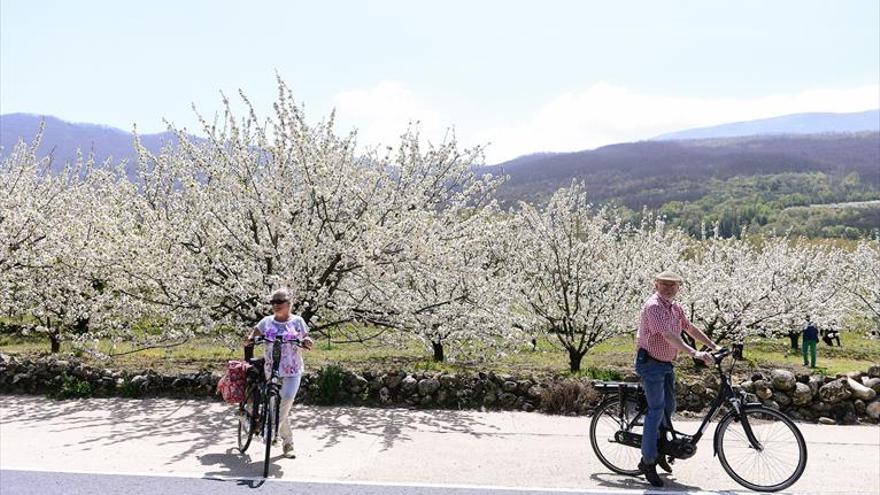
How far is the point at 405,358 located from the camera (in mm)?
17250

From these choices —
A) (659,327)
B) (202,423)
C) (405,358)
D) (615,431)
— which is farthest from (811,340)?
(202,423)

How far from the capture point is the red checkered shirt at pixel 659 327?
252 inches

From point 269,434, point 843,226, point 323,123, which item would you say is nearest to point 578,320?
point 323,123

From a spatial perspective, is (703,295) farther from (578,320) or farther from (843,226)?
(843,226)

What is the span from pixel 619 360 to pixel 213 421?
11.6m

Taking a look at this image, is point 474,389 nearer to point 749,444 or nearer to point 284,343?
point 284,343

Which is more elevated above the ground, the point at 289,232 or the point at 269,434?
the point at 289,232

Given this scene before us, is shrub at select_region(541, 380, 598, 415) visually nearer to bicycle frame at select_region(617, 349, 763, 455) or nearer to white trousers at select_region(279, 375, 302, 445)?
bicycle frame at select_region(617, 349, 763, 455)

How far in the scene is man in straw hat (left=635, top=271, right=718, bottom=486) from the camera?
6.41 metres

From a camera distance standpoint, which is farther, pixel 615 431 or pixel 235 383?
pixel 235 383

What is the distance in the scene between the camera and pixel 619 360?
689 inches

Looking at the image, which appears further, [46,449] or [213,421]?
[213,421]

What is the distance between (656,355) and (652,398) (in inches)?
16.3

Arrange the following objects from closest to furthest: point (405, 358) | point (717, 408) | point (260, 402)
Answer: point (717, 408) → point (260, 402) → point (405, 358)
